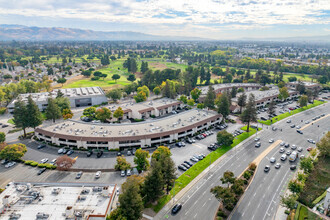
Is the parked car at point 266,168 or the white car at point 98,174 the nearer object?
the white car at point 98,174

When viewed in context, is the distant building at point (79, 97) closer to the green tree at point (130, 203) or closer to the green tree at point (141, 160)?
the green tree at point (141, 160)

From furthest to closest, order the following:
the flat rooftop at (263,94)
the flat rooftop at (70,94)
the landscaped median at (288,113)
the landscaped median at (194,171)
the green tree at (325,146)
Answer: the flat rooftop at (263,94) → the flat rooftop at (70,94) → the landscaped median at (288,113) → the green tree at (325,146) → the landscaped median at (194,171)

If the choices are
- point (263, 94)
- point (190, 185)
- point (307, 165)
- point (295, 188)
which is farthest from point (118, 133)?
point (263, 94)

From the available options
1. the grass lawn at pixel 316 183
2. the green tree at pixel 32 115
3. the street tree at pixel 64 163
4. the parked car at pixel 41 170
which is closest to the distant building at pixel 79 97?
the green tree at pixel 32 115

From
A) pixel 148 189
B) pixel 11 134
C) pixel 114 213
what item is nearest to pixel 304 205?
pixel 148 189

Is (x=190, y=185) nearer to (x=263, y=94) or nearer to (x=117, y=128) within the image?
(x=117, y=128)
